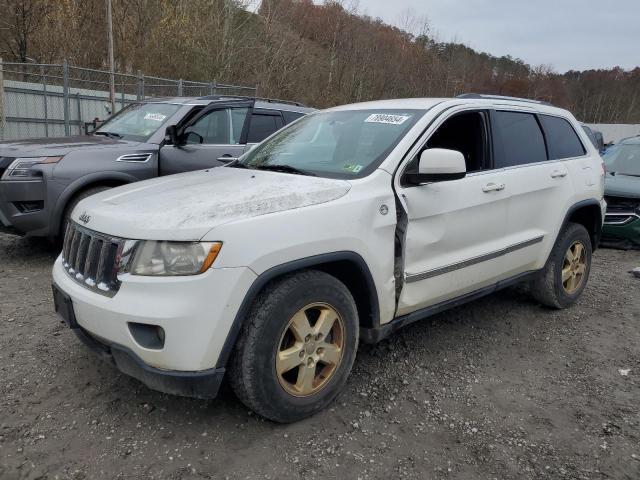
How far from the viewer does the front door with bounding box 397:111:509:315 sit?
3.14 metres

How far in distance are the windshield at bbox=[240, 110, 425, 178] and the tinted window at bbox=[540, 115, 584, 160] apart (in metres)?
1.60

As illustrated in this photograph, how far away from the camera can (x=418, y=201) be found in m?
3.14

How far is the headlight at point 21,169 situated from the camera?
5.00 m

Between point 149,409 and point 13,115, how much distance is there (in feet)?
44.9

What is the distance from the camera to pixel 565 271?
4.63m

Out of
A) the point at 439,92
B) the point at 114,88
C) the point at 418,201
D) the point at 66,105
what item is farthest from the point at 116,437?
the point at 439,92

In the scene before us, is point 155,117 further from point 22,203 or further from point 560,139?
point 560,139

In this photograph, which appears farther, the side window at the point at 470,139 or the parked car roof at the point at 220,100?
the parked car roof at the point at 220,100

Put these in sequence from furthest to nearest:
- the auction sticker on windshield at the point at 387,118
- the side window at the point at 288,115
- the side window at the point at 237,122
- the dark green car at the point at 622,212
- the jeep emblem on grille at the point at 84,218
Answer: the dark green car at the point at 622,212
the side window at the point at 288,115
the side window at the point at 237,122
the auction sticker on windshield at the point at 387,118
the jeep emblem on grille at the point at 84,218

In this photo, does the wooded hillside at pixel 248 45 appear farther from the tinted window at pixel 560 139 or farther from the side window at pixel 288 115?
the tinted window at pixel 560 139

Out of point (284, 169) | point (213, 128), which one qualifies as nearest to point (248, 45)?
point (213, 128)

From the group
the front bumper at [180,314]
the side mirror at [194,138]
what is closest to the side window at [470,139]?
the front bumper at [180,314]

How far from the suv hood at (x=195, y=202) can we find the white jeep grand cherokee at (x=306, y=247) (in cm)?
1

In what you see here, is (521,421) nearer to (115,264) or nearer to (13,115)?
(115,264)
